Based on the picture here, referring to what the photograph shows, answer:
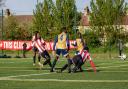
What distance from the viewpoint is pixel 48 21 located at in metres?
71.2

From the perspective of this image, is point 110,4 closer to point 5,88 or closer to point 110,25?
point 110,25

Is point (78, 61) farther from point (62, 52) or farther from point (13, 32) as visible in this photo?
point (13, 32)

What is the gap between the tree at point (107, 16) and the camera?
66062 mm

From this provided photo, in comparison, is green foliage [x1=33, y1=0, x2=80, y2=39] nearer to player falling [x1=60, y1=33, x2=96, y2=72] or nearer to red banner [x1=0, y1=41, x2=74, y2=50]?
red banner [x1=0, y1=41, x2=74, y2=50]

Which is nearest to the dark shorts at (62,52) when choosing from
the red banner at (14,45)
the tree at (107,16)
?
the red banner at (14,45)

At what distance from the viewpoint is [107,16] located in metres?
67.4

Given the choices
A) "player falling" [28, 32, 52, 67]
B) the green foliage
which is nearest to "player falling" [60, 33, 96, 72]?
"player falling" [28, 32, 52, 67]

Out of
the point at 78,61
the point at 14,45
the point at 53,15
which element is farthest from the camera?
the point at 53,15

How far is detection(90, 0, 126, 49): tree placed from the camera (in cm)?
6606

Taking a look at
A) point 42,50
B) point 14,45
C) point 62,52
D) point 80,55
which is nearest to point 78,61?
point 80,55

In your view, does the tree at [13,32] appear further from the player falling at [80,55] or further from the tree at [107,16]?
the player falling at [80,55]

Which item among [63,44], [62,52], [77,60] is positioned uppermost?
[63,44]

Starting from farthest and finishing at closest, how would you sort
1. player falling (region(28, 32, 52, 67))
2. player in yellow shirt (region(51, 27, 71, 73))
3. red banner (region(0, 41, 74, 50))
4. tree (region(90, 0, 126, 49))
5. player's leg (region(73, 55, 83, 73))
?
tree (region(90, 0, 126, 49))
red banner (region(0, 41, 74, 50))
player falling (region(28, 32, 52, 67))
player's leg (region(73, 55, 83, 73))
player in yellow shirt (region(51, 27, 71, 73))

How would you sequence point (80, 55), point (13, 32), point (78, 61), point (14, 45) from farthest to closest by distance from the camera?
1. point (13, 32)
2. point (14, 45)
3. point (80, 55)
4. point (78, 61)
